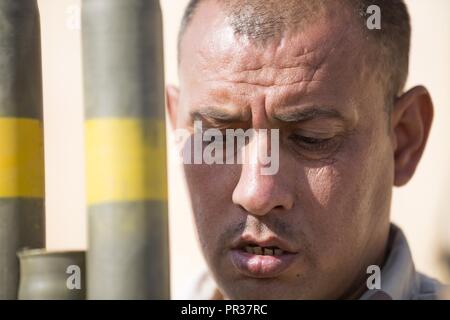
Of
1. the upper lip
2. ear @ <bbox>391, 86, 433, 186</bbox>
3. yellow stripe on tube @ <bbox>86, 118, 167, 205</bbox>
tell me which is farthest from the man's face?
yellow stripe on tube @ <bbox>86, 118, 167, 205</bbox>

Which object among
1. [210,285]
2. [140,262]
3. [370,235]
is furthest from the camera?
[210,285]

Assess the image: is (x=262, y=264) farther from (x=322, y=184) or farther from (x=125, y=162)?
(x=125, y=162)

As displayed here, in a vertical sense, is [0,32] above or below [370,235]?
above

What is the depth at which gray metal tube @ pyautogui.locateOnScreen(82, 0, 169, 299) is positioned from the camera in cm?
195

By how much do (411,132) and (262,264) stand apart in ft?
1.97

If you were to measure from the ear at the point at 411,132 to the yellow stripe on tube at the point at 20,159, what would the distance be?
37.7 inches

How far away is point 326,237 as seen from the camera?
7.82ft

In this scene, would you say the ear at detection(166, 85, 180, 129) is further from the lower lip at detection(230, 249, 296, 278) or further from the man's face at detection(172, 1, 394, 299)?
the lower lip at detection(230, 249, 296, 278)

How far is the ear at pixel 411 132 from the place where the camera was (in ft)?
8.61

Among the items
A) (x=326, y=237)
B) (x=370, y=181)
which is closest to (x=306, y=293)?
(x=326, y=237)

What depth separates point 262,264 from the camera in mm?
2357

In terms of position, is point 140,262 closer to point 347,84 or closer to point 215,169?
point 215,169

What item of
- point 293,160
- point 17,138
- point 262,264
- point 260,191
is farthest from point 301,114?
point 17,138
